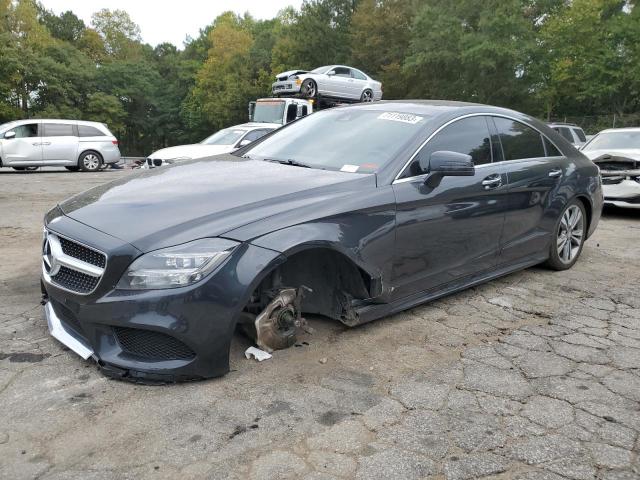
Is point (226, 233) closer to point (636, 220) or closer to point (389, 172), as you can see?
point (389, 172)

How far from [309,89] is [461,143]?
14434 mm

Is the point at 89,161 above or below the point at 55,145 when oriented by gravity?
below

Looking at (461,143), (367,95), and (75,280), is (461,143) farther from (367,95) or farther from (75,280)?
(367,95)

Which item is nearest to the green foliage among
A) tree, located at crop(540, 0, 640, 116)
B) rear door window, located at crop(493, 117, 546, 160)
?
tree, located at crop(540, 0, 640, 116)

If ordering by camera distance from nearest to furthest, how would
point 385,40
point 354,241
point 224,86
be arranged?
point 354,241
point 385,40
point 224,86

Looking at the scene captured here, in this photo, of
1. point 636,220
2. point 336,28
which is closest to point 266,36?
point 336,28

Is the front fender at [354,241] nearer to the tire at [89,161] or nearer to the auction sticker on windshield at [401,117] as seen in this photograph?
the auction sticker on windshield at [401,117]

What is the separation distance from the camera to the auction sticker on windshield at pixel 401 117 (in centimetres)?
385

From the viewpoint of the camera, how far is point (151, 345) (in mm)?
2660

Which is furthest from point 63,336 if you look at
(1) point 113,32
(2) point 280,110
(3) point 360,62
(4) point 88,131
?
(1) point 113,32

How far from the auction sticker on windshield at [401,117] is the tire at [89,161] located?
1467 cm

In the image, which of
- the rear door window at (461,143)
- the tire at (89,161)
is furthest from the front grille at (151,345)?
the tire at (89,161)

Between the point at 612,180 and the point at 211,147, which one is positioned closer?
the point at 612,180

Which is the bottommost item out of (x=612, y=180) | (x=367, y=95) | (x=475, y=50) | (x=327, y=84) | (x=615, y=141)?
(x=612, y=180)
